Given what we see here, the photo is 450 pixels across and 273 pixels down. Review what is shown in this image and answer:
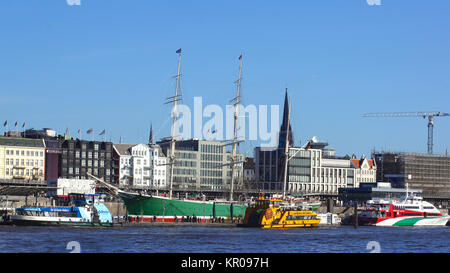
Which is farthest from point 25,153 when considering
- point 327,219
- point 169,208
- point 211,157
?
Result: point 327,219

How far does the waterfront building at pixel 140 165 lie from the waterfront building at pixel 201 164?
267 inches

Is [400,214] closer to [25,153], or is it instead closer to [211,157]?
[211,157]

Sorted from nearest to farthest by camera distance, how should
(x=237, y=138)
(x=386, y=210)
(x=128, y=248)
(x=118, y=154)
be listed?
(x=128, y=248) → (x=237, y=138) → (x=386, y=210) → (x=118, y=154)

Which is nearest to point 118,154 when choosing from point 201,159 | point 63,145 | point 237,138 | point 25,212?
point 63,145

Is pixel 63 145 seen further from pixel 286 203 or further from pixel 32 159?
pixel 286 203

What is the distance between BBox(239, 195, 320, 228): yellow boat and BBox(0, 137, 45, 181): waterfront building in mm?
63667

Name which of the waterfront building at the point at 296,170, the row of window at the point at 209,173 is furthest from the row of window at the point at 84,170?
the waterfront building at the point at 296,170

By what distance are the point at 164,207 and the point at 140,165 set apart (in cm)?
6400

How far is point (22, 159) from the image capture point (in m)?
151

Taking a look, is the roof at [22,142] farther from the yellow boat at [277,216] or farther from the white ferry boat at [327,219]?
the yellow boat at [277,216]

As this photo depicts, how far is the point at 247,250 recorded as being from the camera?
1999 inches

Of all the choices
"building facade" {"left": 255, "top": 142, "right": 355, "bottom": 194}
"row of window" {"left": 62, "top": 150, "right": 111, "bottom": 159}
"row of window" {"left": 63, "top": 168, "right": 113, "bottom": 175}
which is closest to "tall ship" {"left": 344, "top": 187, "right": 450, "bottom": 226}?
"row of window" {"left": 63, "top": 168, "right": 113, "bottom": 175}

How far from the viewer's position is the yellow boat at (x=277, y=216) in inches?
3765
